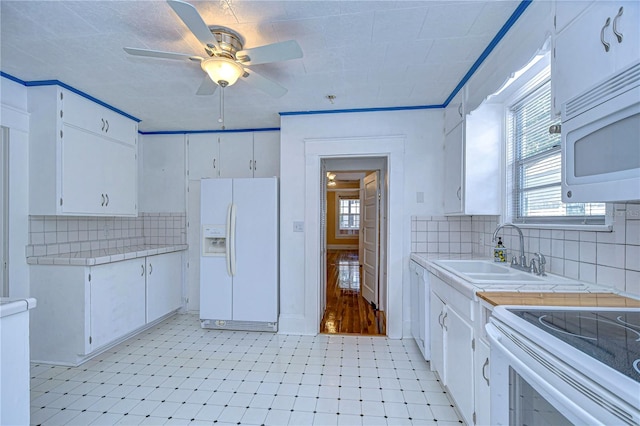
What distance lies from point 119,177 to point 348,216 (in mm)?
7818

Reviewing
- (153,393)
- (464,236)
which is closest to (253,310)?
(153,393)

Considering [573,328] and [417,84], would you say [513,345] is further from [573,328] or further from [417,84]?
[417,84]

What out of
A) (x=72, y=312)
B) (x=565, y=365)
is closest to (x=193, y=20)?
(x=565, y=365)

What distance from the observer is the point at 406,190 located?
3012mm

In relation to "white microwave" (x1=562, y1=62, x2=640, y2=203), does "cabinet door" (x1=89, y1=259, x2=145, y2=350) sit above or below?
below

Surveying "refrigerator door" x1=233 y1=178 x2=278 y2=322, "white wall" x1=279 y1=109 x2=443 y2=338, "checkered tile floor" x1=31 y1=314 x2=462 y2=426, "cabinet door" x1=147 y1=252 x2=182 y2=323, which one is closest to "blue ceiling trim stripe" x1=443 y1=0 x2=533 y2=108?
"white wall" x1=279 y1=109 x2=443 y2=338

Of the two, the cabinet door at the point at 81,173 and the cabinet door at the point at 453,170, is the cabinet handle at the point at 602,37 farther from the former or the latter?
the cabinet door at the point at 81,173

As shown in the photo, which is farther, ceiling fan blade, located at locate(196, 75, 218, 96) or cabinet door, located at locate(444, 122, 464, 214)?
cabinet door, located at locate(444, 122, 464, 214)

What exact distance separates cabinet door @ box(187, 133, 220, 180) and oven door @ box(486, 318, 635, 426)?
3.54 m

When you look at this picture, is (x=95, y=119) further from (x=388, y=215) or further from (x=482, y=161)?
(x=482, y=161)

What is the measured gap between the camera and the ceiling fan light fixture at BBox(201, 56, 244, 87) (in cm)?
170

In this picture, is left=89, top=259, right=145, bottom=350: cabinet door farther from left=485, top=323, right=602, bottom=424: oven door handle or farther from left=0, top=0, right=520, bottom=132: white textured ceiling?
left=485, top=323, right=602, bottom=424: oven door handle

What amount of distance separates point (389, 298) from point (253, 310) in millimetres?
1506

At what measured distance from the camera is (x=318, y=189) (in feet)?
10.2
